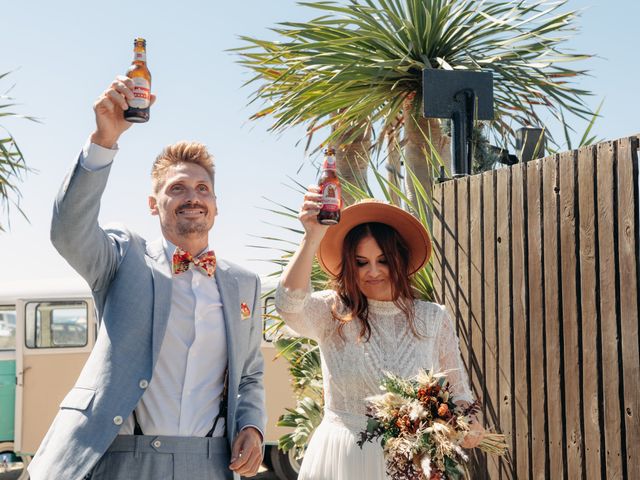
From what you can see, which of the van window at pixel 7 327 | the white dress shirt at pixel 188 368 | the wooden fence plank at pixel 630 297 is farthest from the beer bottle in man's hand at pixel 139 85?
the van window at pixel 7 327

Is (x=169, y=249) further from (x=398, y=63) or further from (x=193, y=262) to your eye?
(x=398, y=63)

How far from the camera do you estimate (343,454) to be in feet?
10.0

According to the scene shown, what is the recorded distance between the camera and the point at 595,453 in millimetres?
3723

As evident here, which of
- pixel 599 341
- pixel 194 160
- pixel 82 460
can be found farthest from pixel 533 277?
pixel 82 460

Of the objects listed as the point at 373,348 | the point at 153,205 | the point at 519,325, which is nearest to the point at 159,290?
the point at 153,205

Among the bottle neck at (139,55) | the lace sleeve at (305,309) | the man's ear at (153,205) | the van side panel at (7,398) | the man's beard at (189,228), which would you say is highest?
the bottle neck at (139,55)

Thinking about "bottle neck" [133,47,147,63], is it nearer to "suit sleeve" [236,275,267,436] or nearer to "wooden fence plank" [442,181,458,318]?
"suit sleeve" [236,275,267,436]

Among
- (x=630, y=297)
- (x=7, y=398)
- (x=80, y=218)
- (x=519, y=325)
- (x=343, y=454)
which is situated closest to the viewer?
(x=80, y=218)

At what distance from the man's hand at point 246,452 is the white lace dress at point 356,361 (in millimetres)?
499

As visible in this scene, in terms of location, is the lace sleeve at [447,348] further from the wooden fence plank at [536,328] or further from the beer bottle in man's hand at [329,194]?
the wooden fence plank at [536,328]

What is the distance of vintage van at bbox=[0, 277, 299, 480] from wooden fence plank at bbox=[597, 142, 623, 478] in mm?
6521

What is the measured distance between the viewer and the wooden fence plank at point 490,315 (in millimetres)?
4590

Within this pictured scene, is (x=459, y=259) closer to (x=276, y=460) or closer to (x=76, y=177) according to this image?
(x=76, y=177)

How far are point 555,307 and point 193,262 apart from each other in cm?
206
